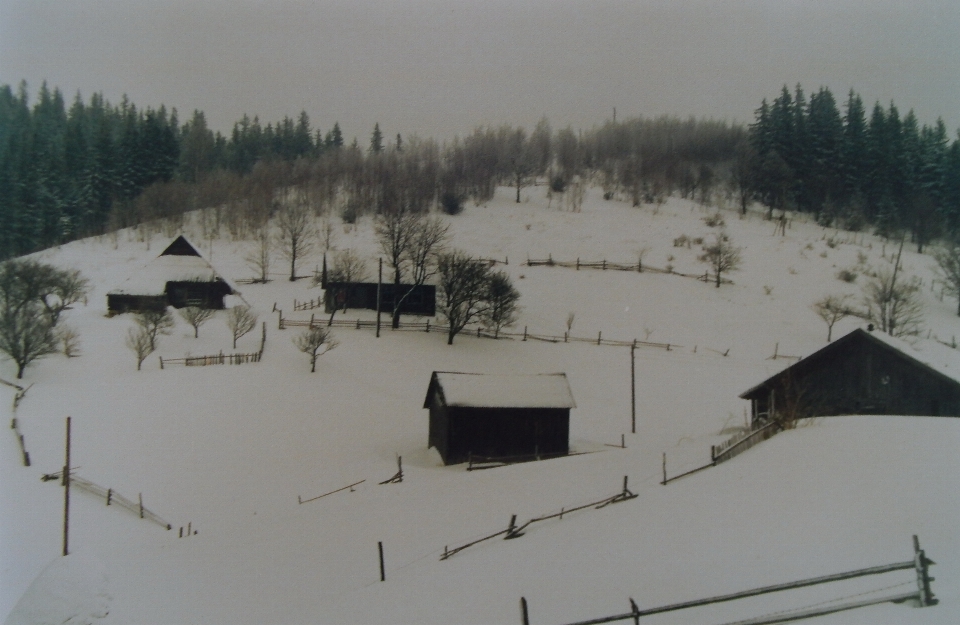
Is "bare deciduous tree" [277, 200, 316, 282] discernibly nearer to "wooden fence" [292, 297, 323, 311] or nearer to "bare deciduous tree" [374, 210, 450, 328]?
"wooden fence" [292, 297, 323, 311]

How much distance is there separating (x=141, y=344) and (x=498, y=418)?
21.1 m

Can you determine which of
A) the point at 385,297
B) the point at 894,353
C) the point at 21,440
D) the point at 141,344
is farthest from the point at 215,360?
the point at 894,353

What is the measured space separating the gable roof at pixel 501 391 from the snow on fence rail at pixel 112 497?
457 inches

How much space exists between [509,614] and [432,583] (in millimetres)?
2924

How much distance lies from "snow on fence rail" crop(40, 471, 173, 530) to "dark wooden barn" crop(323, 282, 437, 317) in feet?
94.5

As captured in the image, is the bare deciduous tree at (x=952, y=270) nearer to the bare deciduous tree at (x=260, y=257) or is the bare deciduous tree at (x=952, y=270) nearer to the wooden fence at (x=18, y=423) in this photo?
the wooden fence at (x=18, y=423)

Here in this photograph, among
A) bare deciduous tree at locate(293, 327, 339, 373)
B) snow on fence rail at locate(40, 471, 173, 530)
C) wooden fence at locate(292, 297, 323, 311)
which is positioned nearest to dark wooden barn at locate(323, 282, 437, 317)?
wooden fence at locate(292, 297, 323, 311)

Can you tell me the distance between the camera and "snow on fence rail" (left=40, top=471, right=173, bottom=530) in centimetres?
2173

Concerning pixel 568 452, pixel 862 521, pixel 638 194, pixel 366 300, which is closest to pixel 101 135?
pixel 366 300

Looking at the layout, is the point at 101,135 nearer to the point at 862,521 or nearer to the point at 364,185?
the point at 364,185

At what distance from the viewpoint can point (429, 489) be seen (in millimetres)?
23516

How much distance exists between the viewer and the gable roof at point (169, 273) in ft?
161

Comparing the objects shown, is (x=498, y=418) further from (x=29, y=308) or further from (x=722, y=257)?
(x=722, y=257)

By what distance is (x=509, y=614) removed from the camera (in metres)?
11.3
